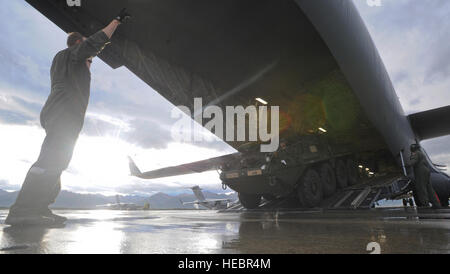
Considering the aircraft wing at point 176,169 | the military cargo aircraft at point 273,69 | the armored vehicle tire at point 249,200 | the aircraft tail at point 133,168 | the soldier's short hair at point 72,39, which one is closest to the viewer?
the soldier's short hair at point 72,39

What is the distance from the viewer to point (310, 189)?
6617mm

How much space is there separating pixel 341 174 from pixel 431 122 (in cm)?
674

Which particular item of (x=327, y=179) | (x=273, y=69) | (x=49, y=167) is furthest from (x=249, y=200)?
(x=49, y=167)

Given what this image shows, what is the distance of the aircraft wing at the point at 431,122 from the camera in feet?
33.8

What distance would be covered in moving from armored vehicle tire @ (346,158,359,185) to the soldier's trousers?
876cm

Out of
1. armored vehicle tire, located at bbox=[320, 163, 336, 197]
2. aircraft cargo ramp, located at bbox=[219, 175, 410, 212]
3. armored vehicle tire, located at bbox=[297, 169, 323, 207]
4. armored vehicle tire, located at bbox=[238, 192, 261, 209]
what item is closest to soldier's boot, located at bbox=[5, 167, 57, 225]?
aircraft cargo ramp, located at bbox=[219, 175, 410, 212]

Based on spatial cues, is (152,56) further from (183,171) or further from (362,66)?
(183,171)

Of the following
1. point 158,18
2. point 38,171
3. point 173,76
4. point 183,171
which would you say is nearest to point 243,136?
point 173,76

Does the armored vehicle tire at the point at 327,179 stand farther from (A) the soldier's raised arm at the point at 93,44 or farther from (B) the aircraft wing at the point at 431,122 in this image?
(A) the soldier's raised arm at the point at 93,44

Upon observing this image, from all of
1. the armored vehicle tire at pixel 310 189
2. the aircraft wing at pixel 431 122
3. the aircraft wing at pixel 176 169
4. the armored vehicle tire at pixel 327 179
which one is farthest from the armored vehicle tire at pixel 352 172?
the aircraft wing at pixel 176 169

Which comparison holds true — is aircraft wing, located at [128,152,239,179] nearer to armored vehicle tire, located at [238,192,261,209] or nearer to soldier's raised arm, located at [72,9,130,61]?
armored vehicle tire, located at [238,192,261,209]

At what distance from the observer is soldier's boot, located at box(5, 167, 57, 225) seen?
197 centimetres

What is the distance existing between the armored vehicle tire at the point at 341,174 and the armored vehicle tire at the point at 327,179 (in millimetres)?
377

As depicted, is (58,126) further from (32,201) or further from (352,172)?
(352,172)
